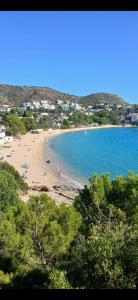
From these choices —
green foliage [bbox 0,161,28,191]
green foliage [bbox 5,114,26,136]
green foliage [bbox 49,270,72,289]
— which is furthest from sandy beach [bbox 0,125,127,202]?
green foliage [bbox 49,270,72,289]

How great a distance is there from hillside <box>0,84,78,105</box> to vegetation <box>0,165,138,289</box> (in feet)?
465

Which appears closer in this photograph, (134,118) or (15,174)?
(15,174)

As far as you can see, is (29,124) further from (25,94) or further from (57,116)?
(25,94)

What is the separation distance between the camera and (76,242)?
28.4 ft

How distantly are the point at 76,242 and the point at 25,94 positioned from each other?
164 m

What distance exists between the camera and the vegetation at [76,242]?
17.6ft

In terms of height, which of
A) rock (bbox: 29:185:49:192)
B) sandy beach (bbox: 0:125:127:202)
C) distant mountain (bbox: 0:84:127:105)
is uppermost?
distant mountain (bbox: 0:84:127:105)

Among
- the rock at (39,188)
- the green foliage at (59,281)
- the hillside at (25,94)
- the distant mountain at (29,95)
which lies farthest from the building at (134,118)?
the green foliage at (59,281)

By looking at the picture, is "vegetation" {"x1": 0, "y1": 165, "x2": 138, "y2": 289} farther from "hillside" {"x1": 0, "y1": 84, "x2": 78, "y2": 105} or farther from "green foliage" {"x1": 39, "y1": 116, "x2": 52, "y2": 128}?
"hillside" {"x1": 0, "y1": 84, "x2": 78, "y2": 105}

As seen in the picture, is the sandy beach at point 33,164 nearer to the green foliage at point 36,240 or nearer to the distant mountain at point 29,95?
the green foliage at point 36,240

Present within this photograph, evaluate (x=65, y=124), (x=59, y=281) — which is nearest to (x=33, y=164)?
(x=59, y=281)

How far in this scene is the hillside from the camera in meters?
159
